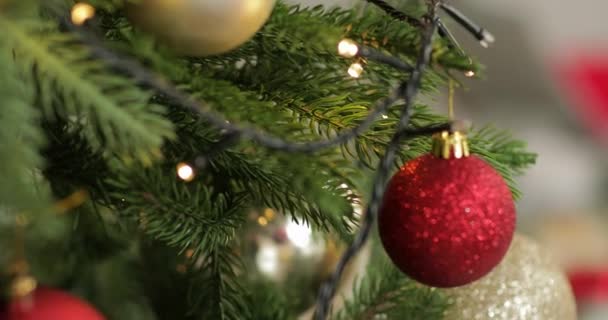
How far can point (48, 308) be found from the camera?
0.22 m

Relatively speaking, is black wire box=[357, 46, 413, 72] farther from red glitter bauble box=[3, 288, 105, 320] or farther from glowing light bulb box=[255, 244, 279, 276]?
glowing light bulb box=[255, 244, 279, 276]

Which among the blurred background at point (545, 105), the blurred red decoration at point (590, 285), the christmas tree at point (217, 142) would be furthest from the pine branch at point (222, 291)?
the blurred background at point (545, 105)

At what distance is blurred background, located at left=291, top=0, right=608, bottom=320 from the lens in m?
1.23

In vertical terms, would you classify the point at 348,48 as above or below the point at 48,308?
above

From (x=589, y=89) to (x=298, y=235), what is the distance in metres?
0.91

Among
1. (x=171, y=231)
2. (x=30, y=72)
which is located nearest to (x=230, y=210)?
(x=171, y=231)

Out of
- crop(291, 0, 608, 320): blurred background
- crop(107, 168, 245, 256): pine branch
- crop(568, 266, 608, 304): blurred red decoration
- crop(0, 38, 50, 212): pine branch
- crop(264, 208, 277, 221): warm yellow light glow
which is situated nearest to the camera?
crop(0, 38, 50, 212): pine branch

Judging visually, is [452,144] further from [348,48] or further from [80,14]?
[80,14]

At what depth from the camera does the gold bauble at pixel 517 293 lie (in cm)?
40

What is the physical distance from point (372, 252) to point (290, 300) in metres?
0.07

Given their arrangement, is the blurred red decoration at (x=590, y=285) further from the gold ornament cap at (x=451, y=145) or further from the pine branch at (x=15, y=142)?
the pine branch at (x=15, y=142)

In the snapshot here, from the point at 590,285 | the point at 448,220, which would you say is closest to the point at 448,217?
the point at 448,220

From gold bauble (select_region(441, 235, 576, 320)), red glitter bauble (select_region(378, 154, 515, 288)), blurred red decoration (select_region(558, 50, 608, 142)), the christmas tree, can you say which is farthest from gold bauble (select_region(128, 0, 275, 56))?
blurred red decoration (select_region(558, 50, 608, 142))

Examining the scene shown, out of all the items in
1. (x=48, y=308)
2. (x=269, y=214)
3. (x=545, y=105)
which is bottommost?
(x=48, y=308)
